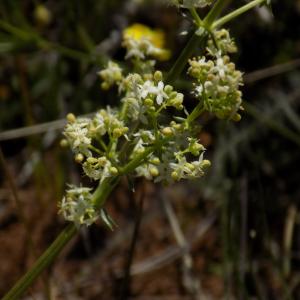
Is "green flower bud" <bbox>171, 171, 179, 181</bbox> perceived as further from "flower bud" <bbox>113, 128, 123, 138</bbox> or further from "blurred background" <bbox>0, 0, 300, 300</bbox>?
"blurred background" <bbox>0, 0, 300, 300</bbox>

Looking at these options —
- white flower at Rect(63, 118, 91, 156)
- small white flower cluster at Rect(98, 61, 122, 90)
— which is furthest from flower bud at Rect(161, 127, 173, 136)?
small white flower cluster at Rect(98, 61, 122, 90)

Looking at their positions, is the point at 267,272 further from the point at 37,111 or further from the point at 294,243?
the point at 37,111

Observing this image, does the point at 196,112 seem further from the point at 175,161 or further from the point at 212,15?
the point at 212,15

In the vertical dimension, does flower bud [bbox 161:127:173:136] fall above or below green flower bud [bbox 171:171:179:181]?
above

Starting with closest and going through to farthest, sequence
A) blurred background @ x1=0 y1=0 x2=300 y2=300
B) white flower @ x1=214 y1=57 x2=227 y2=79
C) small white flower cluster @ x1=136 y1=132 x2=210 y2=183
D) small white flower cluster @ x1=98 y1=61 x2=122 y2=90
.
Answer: white flower @ x1=214 y1=57 x2=227 y2=79 < small white flower cluster @ x1=136 y1=132 x2=210 y2=183 < small white flower cluster @ x1=98 y1=61 x2=122 y2=90 < blurred background @ x1=0 y1=0 x2=300 y2=300

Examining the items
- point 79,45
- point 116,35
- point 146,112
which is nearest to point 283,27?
point 116,35

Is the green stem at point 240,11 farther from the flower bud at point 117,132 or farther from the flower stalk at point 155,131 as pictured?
the flower bud at point 117,132
